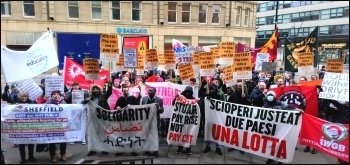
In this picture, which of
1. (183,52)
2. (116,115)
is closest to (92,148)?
(116,115)

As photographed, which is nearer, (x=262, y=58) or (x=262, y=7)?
(x=262, y=58)

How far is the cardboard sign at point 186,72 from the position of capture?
27.9 ft

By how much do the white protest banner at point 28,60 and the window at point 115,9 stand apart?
21384 mm

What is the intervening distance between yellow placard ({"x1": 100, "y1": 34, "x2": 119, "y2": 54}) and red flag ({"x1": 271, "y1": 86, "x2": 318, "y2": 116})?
199 inches

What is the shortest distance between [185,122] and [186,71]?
7.07 feet

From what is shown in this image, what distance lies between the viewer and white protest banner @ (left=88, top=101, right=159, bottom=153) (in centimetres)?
635

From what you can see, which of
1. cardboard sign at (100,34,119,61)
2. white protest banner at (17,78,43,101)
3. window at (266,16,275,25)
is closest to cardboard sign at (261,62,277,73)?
cardboard sign at (100,34,119,61)

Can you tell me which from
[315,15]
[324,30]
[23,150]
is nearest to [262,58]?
[23,150]

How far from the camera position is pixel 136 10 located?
93.1ft

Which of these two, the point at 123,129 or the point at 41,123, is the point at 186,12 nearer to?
the point at 123,129

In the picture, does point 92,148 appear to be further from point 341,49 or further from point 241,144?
point 341,49

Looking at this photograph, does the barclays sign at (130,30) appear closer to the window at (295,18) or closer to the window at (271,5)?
the window at (295,18)

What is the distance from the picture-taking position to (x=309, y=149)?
22.8 feet

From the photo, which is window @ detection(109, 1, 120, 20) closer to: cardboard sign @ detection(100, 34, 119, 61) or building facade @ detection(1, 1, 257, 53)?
building facade @ detection(1, 1, 257, 53)
